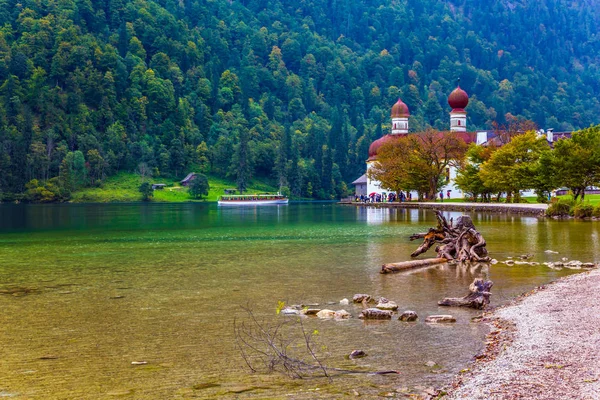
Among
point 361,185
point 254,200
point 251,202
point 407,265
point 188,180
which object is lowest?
point 407,265

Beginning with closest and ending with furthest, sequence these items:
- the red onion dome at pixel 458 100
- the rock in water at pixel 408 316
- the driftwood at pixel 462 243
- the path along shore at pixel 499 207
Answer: the rock in water at pixel 408 316 → the driftwood at pixel 462 243 → the path along shore at pixel 499 207 → the red onion dome at pixel 458 100

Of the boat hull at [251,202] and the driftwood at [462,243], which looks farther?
the boat hull at [251,202]

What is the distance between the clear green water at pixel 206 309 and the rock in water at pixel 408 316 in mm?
305

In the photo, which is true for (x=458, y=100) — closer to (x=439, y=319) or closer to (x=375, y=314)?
(x=375, y=314)

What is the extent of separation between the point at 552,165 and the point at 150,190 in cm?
12307

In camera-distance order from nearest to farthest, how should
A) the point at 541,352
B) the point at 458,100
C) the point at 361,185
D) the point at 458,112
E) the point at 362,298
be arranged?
the point at 541,352 < the point at 362,298 < the point at 458,100 < the point at 458,112 < the point at 361,185

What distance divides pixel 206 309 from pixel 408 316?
6234 millimetres

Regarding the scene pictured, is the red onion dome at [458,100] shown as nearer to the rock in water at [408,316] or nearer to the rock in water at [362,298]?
the rock in water at [362,298]

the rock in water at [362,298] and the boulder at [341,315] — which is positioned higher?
the rock in water at [362,298]

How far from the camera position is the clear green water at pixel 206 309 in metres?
14.4

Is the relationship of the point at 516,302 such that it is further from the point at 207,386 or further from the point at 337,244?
the point at 337,244

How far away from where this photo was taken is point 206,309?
22.1 meters

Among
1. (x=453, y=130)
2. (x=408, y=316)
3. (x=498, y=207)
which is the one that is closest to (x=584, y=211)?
(x=498, y=207)

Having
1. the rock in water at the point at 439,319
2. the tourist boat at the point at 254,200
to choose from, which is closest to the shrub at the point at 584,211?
the rock in water at the point at 439,319
